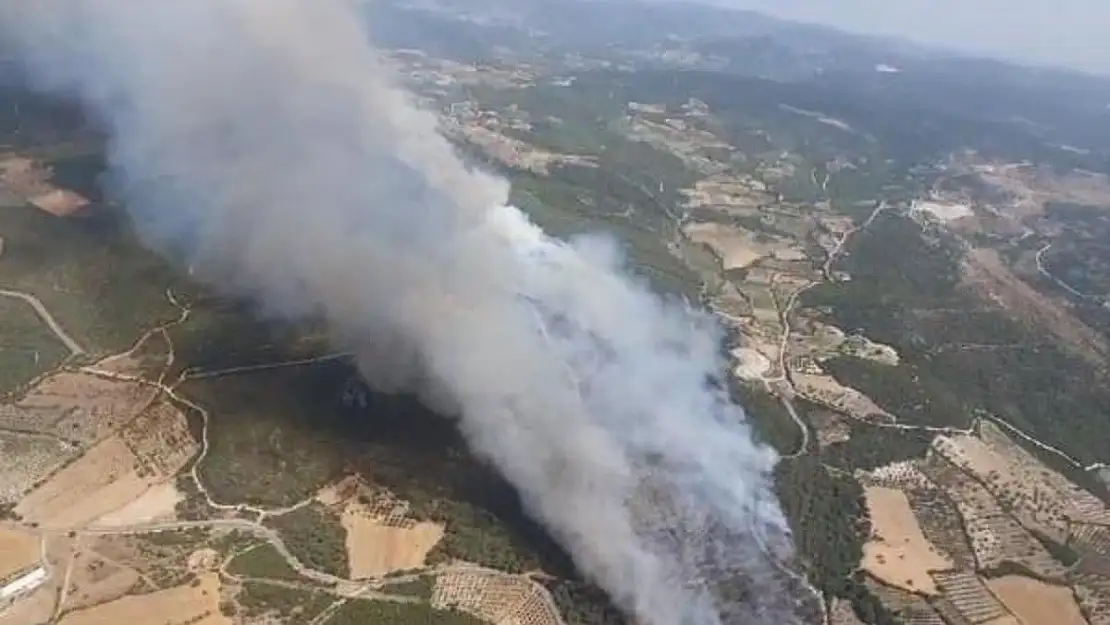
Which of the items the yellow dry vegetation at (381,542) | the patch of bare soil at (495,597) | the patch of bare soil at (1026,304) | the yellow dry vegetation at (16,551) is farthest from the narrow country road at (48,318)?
the patch of bare soil at (1026,304)

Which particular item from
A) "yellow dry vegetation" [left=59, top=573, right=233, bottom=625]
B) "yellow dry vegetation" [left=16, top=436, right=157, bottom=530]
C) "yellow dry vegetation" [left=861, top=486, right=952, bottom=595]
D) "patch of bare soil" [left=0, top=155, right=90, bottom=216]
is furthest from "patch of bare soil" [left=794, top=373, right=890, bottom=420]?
"patch of bare soil" [left=0, top=155, right=90, bottom=216]

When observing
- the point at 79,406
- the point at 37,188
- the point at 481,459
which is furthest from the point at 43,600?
the point at 37,188

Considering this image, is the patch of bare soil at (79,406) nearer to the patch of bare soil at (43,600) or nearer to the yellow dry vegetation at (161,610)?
the patch of bare soil at (43,600)

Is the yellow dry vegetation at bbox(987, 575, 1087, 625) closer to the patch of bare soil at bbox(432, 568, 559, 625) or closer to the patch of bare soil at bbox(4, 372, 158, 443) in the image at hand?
the patch of bare soil at bbox(432, 568, 559, 625)

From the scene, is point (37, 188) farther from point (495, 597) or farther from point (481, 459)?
point (495, 597)

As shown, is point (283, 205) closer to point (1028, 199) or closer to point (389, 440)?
point (389, 440)

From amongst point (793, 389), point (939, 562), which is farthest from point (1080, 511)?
point (793, 389)
